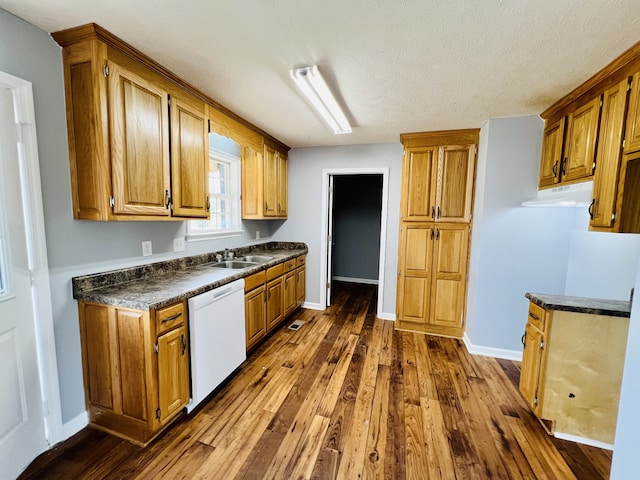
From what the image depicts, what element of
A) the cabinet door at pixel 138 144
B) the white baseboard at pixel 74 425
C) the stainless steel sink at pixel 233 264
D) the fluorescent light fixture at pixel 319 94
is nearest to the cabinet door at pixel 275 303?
the stainless steel sink at pixel 233 264

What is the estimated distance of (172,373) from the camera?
68.1 inches

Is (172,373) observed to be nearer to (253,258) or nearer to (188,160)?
(188,160)

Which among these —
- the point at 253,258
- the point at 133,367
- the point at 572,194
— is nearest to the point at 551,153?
the point at 572,194

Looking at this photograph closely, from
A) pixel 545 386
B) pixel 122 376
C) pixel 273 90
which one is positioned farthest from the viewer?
pixel 273 90

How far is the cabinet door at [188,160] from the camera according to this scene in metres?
2.02

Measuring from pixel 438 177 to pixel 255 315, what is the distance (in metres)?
2.60

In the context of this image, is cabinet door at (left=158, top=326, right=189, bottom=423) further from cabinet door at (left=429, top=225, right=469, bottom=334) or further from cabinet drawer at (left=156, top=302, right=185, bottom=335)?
cabinet door at (left=429, top=225, right=469, bottom=334)

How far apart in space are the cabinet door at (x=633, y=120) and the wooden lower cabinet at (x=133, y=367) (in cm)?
295

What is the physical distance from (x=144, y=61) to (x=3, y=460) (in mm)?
2375

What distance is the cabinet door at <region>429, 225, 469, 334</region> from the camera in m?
3.17

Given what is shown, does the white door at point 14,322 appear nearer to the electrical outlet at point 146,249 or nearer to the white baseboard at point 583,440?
the electrical outlet at point 146,249

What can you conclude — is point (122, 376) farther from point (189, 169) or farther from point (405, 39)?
point (405, 39)

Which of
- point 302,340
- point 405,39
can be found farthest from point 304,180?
point 405,39

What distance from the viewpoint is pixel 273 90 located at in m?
2.17
